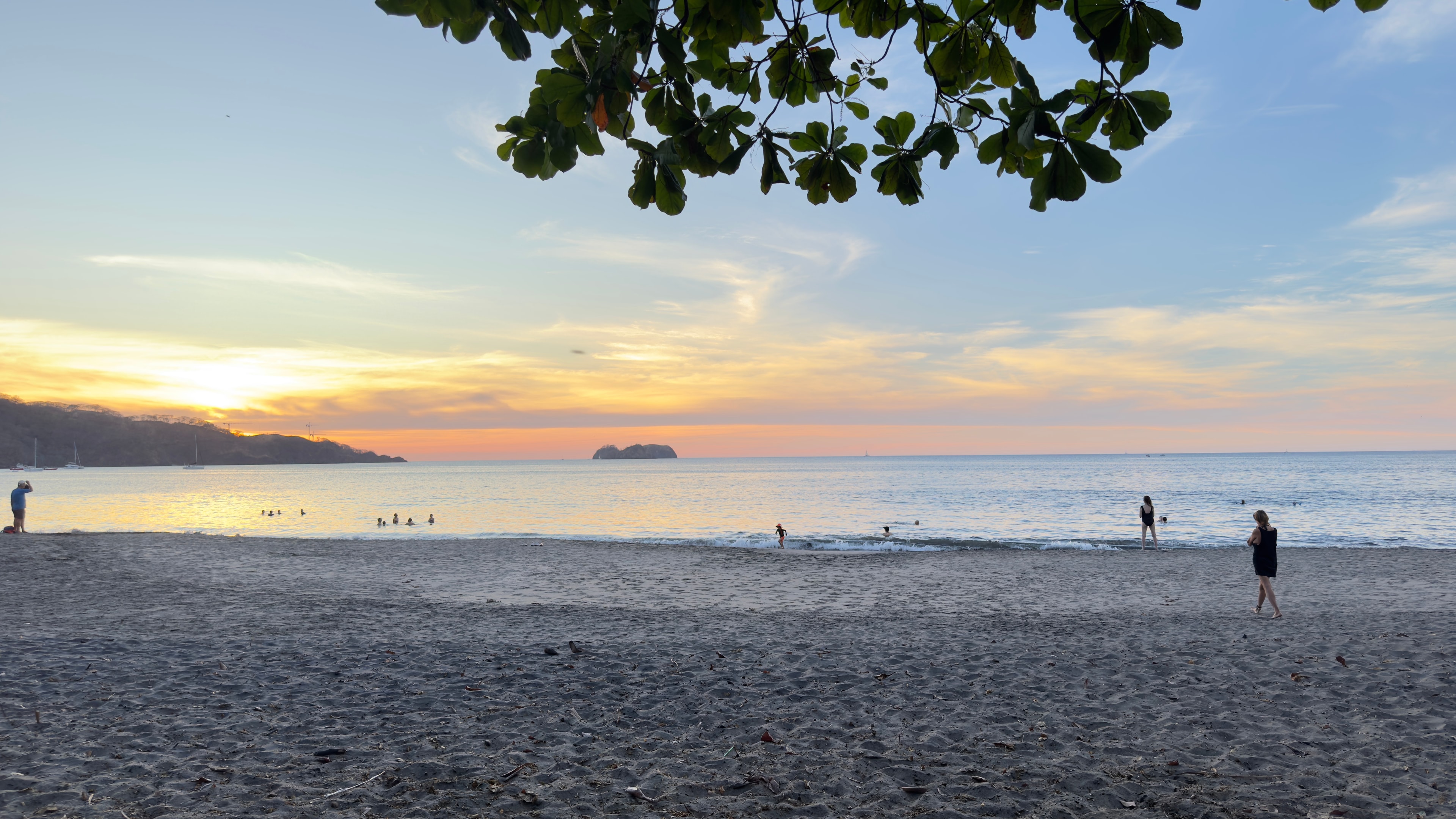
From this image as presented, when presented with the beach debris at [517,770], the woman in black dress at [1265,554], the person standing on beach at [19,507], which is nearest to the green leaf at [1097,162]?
the beach debris at [517,770]

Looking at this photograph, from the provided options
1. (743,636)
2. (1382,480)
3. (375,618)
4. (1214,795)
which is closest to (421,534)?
(375,618)

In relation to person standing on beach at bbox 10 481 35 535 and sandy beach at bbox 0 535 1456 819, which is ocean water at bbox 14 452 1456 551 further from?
sandy beach at bbox 0 535 1456 819

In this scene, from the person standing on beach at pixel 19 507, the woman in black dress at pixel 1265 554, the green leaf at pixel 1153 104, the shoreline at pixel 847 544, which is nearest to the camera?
the green leaf at pixel 1153 104

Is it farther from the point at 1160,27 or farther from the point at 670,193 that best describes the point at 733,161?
the point at 1160,27

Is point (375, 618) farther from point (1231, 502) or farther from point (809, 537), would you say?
point (1231, 502)

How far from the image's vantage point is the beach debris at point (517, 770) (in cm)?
476

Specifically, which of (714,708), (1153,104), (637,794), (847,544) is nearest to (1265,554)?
(714,708)

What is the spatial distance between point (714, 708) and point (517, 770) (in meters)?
1.98

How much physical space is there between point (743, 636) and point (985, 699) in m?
3.76

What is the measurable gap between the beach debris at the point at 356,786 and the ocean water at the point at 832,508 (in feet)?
75.5

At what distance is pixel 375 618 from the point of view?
36.1ft

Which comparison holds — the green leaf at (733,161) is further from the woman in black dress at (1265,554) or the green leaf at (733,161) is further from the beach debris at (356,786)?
the woman in black dress at (1265,554)

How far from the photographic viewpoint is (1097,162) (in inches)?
76.7

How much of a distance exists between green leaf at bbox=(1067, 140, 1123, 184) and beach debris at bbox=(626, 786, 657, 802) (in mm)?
4317
